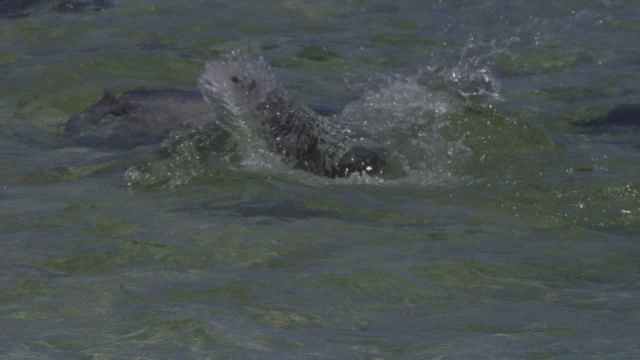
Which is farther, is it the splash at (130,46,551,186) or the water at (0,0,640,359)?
the splash at (130,46,551,186)

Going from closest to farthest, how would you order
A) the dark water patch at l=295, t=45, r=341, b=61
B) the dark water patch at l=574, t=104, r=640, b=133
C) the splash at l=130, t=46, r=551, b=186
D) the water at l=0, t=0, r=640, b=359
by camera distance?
the water at l=0, t=0, r=640, b=359 < the splash at l=130, t=46, r=551, b=186 < the dark water patch at l=574, t=104, r=640, b=133 < the dark water patch at l=295, t=45, r=341, b=61

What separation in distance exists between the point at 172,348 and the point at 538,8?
814 cm

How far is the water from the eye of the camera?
4.40 meters

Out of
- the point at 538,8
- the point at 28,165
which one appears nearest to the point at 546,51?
the point at 538,8

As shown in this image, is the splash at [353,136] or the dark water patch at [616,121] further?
the dark water patch at [616,121]

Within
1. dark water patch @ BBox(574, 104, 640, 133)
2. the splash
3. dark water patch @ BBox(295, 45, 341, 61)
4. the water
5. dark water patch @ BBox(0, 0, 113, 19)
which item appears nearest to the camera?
the water

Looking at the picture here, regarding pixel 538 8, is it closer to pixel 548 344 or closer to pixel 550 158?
pixel 550 158

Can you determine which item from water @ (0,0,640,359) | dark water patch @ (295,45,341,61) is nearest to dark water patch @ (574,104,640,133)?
water @ (0,0,640,359)

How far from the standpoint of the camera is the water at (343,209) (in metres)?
4.40

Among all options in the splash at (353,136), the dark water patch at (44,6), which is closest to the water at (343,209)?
the splash at (353,136)

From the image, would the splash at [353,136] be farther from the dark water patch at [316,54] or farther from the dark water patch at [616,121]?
the dark water patch at [316,54]

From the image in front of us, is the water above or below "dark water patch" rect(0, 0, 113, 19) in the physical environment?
below

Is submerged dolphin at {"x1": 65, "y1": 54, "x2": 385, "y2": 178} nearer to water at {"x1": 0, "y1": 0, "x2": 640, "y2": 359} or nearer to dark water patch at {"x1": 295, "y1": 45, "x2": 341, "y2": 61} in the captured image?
water at {"x1": 0, "y1": 0, "x2": 640, "y2": 359}

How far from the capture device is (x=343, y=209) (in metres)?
6.17
